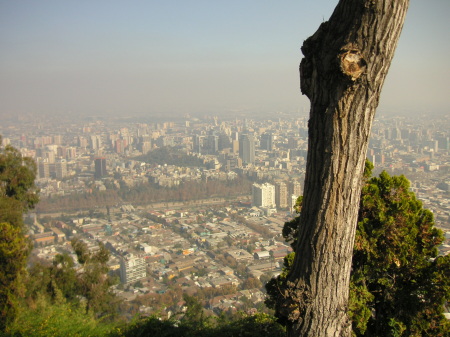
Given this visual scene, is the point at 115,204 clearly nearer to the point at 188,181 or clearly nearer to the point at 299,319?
the point at 188,181

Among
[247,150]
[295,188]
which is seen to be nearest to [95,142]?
[247,150]

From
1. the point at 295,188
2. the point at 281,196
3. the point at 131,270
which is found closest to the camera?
the point at 131,270

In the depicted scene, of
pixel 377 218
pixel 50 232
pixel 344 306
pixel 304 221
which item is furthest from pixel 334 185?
pixel 50 232

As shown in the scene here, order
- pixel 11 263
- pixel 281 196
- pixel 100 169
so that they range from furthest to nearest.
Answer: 1. pixel 100 169
2. pixel 281 196
3. pixel 11 263

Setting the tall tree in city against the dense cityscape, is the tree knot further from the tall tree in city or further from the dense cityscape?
the dense cityscape

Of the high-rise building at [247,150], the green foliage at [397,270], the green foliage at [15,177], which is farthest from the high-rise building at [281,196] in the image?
the green foliage at [397,270]

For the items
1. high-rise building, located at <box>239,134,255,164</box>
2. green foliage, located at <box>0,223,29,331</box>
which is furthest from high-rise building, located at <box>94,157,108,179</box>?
green foliage, located at <box>0,223,29,331</box>

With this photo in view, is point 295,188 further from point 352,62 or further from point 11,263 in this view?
point 352,62

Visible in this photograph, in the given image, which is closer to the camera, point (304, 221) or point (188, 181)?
point (304, 221)
